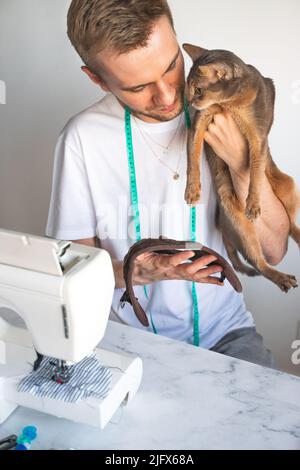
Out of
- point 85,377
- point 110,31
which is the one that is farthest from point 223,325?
point 110,31

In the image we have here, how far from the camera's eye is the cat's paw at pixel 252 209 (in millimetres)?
1438

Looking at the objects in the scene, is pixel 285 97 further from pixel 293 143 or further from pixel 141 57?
pixel 141 57

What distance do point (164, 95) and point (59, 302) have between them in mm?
634

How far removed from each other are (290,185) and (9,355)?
2.50 ft

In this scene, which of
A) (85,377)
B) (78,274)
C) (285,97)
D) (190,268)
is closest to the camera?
(78,274)

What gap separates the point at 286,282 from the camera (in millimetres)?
1505

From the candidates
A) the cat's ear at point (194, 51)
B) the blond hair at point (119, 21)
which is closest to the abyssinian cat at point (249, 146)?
the cat's ear at point (194, 51)

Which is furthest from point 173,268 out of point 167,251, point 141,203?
point 141,203

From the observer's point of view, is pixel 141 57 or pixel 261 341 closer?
pixel 141 57

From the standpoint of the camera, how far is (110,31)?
4.41 feet

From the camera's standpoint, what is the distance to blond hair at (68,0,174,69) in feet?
4.37

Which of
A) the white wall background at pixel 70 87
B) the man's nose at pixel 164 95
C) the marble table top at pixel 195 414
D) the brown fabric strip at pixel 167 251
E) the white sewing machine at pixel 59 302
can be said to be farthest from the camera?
the brown fabric strip at pixel 167 251

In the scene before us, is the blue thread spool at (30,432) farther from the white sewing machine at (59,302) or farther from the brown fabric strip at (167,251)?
the brown fabric strip at (167,251)

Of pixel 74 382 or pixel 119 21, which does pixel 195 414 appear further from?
pixel 119 21
